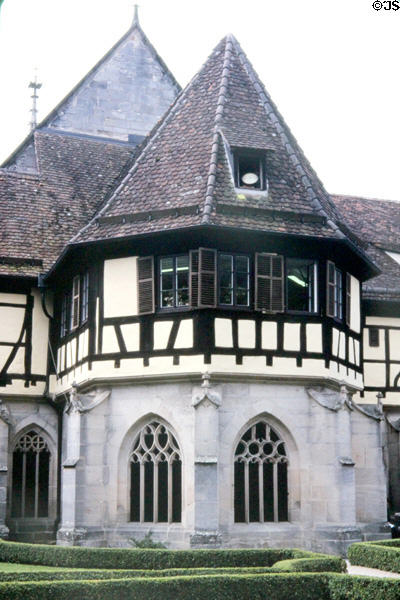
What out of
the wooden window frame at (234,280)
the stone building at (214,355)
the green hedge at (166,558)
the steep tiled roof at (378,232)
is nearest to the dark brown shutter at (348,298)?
the stone building at (214,355)

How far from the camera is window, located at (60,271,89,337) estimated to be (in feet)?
86.7

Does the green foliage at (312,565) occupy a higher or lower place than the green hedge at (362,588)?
higher

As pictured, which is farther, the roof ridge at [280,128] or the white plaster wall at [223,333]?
the roof ridge at [280,128]

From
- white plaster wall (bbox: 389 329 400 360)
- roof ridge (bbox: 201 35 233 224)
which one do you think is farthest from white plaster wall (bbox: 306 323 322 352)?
white plaster wall (bbox: 389 329 400 360)

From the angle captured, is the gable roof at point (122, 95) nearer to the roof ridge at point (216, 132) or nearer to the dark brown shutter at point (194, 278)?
the roof ridge at point (216, 132)

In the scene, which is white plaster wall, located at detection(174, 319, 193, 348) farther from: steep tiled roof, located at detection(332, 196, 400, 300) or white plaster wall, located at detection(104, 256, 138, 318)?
steep tiled roof, located at detection(332, 196, 400, 300)

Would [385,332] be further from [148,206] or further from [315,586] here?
[315,586]

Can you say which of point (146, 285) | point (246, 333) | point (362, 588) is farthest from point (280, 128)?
point (362, 588)

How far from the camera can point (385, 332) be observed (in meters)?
30.4

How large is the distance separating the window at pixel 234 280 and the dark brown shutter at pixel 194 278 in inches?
22.0

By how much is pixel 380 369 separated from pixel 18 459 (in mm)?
10953

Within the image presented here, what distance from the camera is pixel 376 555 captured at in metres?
20.9

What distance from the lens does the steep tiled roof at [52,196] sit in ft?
96.7

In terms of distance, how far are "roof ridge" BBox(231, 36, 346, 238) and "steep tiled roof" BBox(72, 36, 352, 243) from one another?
28 mm
